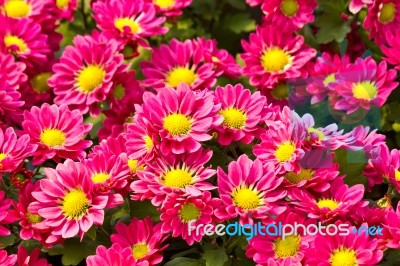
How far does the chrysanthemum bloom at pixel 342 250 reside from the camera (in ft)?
4.23

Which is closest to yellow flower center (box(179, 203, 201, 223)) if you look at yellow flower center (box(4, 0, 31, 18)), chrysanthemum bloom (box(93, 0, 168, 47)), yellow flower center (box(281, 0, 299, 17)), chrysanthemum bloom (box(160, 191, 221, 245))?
chrysanthemum bloom (box(160, 191, 221, 245))

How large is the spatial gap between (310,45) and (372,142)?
2.40ft

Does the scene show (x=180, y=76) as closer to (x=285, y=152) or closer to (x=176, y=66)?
(x=176, y=66)

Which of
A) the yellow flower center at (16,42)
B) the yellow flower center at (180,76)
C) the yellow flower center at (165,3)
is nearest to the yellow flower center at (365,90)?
the yellow flower center at (180,76)

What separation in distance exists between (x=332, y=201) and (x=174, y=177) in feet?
0.99

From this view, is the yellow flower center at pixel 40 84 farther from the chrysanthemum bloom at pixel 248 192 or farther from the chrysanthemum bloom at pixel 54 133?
the chrysanthemum bloom at pixel 248 192

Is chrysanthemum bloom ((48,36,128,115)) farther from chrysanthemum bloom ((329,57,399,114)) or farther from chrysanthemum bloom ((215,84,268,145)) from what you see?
chrysanthemum bloom ((329,57,399,114))

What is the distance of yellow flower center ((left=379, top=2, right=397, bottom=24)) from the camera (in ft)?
6.30

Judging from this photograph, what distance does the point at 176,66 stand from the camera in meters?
1.97

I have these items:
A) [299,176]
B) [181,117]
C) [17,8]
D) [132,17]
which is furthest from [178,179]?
[17,8]

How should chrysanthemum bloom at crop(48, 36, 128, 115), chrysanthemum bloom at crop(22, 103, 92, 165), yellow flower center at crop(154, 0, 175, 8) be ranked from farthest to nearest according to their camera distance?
yellow flower center at crop(154, 0, 175, 8) → chrysanthemum bloom at crop(48, 36, 128, 115) → chrysanthemum bloom at crop(22, 103, 92, 165)

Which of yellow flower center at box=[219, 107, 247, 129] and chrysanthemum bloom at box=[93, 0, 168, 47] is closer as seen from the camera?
yellow flower center at box=[219, 107, 247, 129]

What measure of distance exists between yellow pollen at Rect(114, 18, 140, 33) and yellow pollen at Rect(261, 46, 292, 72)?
355 mm

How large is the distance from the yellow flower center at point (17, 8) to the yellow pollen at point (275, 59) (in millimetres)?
684
